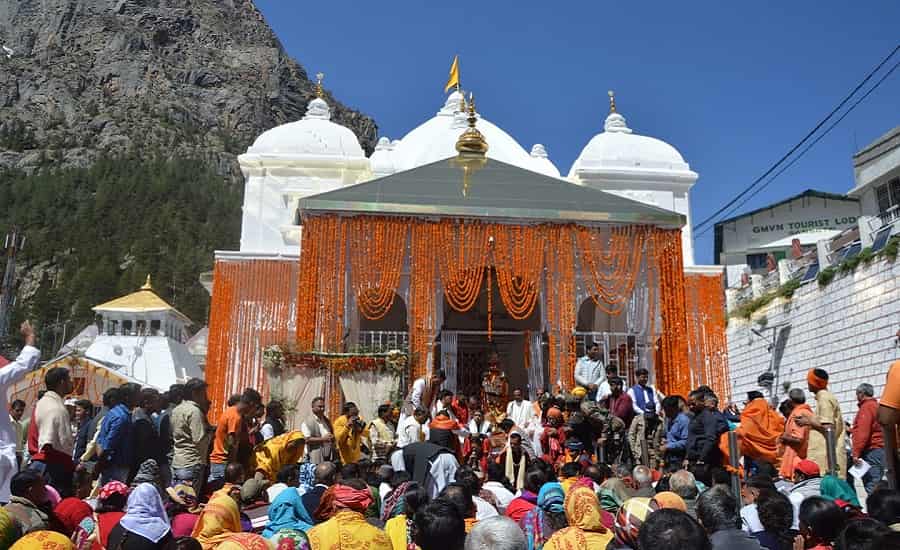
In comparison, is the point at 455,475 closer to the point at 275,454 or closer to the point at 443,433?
the point at 443,433

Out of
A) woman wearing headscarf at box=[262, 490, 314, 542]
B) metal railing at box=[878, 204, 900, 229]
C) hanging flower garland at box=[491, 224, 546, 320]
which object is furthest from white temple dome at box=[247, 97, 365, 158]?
woman wearing headscarf at box=[262, 490, 314, 542]

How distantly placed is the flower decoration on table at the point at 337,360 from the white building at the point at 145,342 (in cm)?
2218

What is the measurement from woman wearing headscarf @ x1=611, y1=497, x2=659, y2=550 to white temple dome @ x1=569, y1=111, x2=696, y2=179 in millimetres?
18150

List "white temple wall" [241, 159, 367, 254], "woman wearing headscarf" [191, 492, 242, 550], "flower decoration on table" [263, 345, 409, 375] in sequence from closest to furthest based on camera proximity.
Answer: "woman wearing headscarf" [191, 492, 242, 550] → "flower decoration on table" [263, 345, 409, 375] → "white temple wall" [241, 159, 367, 254]

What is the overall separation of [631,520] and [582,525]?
43 centimetres

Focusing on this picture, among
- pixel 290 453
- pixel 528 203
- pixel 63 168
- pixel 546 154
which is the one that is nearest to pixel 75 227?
pixel 63 168

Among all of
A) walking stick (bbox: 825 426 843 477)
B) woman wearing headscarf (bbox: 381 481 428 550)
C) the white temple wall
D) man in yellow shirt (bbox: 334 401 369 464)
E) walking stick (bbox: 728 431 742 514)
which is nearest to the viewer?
woman wearing headscarf (bbox: 381 481 428 550)

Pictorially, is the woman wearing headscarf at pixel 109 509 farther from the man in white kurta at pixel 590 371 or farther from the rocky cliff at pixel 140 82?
the rocky cliff at pixel 140 82

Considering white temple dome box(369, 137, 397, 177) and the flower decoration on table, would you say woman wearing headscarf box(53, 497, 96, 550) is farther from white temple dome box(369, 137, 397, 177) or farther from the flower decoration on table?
white temple dome box(369, 137, 397, 177)

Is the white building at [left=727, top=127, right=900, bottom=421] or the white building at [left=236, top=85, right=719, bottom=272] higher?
the white building at [left=236, top=85, right=719, bottom=272]

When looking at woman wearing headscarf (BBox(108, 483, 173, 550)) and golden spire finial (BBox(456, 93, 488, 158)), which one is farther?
golden spire finial (BBox(456, 93, 488, 158))

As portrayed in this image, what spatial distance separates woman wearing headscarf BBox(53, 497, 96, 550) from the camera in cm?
508

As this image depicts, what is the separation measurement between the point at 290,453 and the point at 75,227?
83.4 metres

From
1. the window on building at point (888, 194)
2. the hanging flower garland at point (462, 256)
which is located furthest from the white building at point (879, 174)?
the hanging flower garland at point (462, 256)
